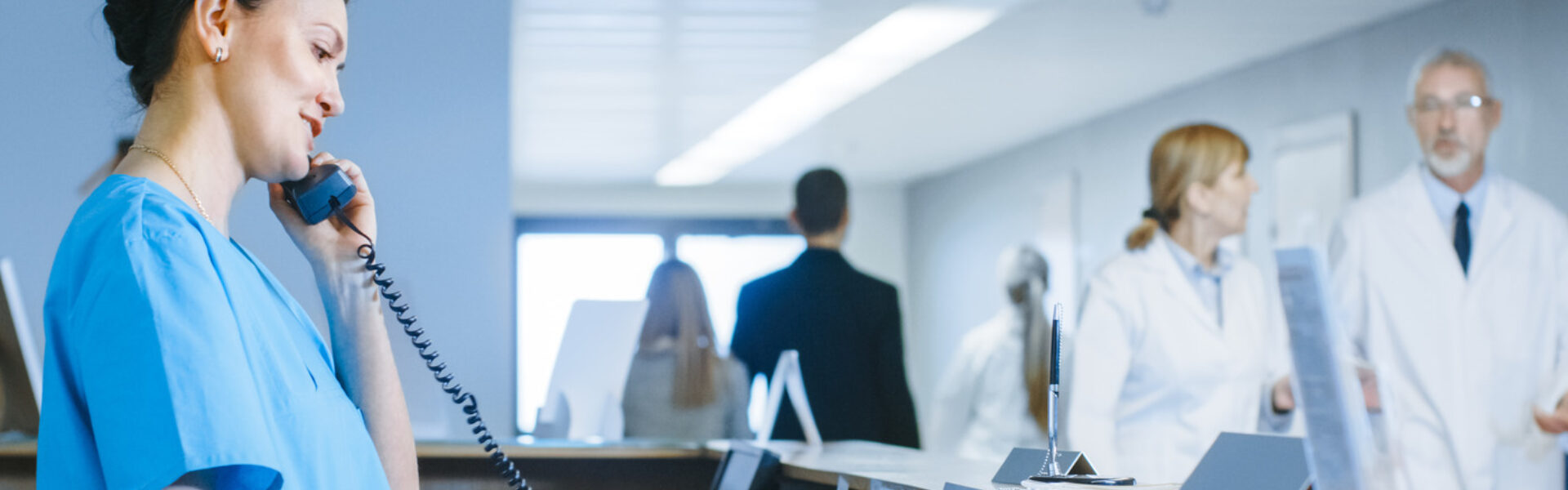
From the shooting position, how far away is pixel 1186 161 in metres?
3.00

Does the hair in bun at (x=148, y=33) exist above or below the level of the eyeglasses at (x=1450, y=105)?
below

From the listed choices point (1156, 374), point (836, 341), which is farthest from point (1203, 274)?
point (836, 341)

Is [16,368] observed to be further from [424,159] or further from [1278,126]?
[1278,126]

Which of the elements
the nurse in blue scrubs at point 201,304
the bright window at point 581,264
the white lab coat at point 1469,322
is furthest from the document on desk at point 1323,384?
the bright window at point 581,264

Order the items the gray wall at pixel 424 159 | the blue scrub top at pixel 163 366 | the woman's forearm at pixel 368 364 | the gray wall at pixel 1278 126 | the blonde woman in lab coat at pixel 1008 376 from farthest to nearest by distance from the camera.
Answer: the blonde woman in lab coat at pixel 1008 376 → the gray wall at pixel 1278 126 → the gray wall at pixel 424 159 → the woman's forearm at pixel 368 364 → the blue scrub top at pixel 163 366

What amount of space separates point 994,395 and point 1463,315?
2.25 meters

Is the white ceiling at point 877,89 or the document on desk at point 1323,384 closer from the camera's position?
the document on desk at point 1323,384

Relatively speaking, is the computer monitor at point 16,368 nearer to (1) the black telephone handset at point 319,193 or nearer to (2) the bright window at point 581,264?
(1) the black telephone handset at point 319,193

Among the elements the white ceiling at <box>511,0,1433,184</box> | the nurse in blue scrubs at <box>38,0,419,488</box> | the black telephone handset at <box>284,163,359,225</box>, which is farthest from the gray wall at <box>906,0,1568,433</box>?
the nurse in blue scrubs at <box>38,0,419,488</box>

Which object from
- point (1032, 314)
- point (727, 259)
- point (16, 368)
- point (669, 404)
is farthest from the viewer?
point (727, 259)

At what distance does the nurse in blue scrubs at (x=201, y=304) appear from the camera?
2.97 ft

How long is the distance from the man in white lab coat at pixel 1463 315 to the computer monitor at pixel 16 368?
3.24 meters

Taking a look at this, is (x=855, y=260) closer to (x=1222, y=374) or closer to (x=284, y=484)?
(x=1222, y=374)

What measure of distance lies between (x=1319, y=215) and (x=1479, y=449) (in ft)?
5.77
